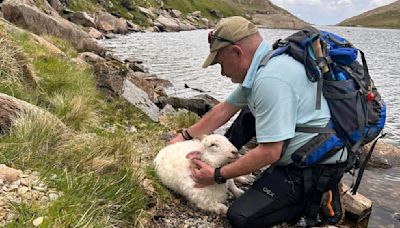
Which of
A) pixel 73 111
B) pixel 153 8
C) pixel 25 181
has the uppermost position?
pixel 25 181

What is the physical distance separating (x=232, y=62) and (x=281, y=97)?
86cm

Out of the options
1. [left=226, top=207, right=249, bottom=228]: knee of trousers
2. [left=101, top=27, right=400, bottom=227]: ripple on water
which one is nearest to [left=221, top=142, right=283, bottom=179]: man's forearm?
[left=226, top=207, right=249, bottom=228]: knee of trousers

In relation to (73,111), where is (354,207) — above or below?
below

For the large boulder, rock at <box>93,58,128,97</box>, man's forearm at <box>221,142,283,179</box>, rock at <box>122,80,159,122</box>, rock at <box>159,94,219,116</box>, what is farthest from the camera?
the large boulder

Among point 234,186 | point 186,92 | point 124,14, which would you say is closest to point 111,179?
point 234,186

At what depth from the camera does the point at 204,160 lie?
5.97 meters

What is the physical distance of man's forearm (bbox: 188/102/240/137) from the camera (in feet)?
22.3

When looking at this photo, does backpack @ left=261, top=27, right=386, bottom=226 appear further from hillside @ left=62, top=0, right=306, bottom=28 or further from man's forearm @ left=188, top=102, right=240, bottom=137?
hillside @ left=62, top=0, right=306, bottom=28

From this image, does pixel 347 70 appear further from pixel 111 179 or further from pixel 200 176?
pixel 111 179

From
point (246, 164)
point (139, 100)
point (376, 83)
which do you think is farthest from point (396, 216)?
point (376, 83)

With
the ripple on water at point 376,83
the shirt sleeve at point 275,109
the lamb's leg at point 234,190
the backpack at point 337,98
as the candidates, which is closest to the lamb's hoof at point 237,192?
the lamb's leg at point 234,190

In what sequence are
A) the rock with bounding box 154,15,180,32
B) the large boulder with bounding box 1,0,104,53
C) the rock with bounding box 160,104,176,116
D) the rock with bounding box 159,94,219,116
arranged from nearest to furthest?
1. the rock with bounding box 160,104,176,116
2. the rock with bounding box 159,94,219,116
3. the large boulder with bounding box 1,0,104,53
4. the rock with bounding box 154,15,180,32

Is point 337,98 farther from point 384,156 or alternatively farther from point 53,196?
point 384,156

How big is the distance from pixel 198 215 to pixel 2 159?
2712 millimetres
